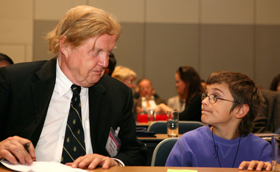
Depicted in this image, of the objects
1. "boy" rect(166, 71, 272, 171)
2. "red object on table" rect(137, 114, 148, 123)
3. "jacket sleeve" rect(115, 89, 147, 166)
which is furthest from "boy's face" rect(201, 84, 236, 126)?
"red object on table" rect(137, 114, 148, 123)

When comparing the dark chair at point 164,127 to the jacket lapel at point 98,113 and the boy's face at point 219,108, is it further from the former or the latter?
the jacket lapel at point 98,113

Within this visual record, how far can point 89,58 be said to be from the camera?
5.28 ft

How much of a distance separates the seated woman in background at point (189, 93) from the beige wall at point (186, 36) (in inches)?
122

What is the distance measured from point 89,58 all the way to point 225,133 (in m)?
0.94

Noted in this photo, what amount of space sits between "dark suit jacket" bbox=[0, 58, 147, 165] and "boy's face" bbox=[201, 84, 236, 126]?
47 centimetres

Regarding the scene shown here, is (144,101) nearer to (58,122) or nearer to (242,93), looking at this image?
(242,93)

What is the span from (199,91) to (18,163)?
12.6ft

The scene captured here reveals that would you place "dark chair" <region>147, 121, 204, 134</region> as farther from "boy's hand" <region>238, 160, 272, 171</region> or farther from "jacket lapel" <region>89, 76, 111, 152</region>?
"boy's hand" <region>238, 160, 272, 171</region>

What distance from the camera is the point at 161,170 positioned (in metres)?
1.25

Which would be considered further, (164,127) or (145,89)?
(145,89)

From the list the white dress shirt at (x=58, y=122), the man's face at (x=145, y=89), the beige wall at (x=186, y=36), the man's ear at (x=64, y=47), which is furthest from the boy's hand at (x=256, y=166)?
the beige wall at (x=186, y=36)

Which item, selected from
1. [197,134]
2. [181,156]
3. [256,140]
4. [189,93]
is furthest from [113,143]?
[189,93]

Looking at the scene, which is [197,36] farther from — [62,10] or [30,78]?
[30,78]

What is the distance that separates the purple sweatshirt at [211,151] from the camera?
1.78 m
